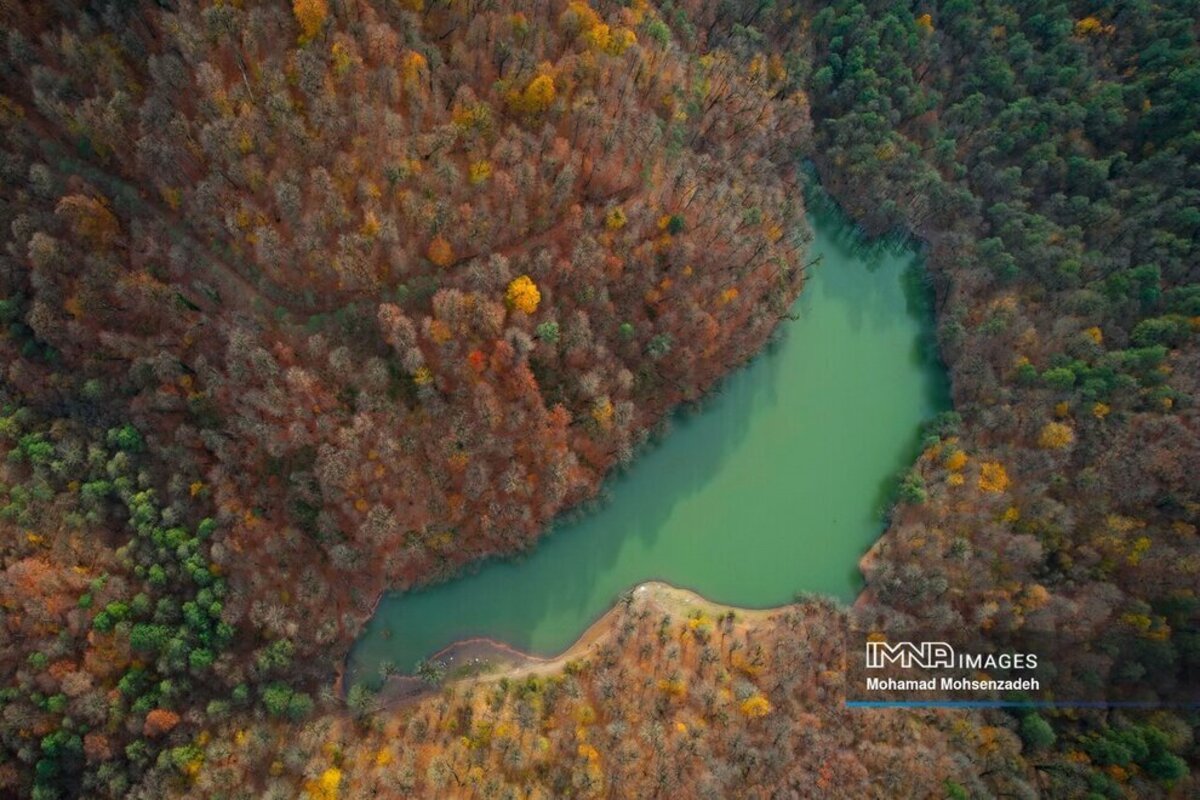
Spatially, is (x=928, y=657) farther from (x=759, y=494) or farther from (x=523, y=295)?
(x=523, y=295)

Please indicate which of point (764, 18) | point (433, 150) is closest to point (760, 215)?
point (764, 18)

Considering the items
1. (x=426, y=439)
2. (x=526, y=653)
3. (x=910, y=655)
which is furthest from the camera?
(x=526, y=653)

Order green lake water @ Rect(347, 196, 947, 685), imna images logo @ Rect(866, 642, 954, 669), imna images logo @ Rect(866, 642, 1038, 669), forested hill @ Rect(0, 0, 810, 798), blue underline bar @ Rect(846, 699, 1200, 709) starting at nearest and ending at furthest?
forested hill @ Rect(0, 0, 810, 798) < blue underline bar @ Rect(846, 699, 1200, 709) < imna images logo @ Rect(866, 642, 1038, 669) < imna images logo @ Rect(866, 642, 954, 669) < green lake water @ Rect(347, 196, 947, 685)

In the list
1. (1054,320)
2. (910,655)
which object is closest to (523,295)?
(910,655)

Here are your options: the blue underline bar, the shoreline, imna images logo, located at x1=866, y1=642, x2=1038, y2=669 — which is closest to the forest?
the blue underline bar

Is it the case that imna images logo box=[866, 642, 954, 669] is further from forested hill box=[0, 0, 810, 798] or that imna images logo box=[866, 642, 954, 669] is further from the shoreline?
forested hill box=[0, 0, 810, 798]

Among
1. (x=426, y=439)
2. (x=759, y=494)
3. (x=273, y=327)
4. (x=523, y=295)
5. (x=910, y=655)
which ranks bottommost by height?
(x=910, y=655)
